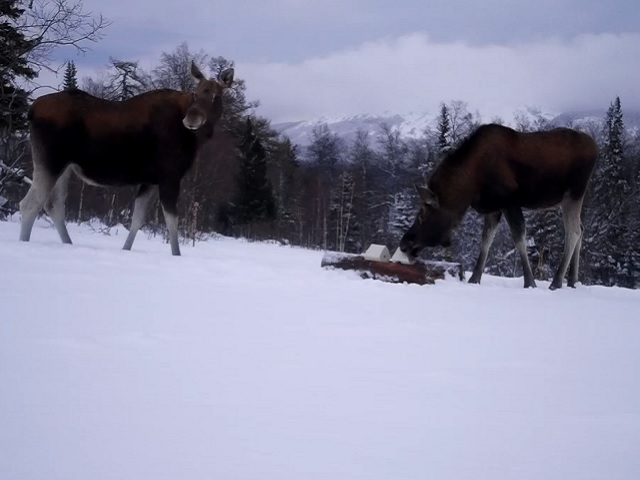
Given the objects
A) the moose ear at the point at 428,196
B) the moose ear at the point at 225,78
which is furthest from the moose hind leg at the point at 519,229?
the moose ear at the point at 225,78

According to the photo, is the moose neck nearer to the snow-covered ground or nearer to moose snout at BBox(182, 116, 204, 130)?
moose snout at BBox(182, 116, 204, 130)

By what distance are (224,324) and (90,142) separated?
4.53 meters

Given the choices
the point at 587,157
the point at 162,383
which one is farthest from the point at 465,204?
the point at 162,383

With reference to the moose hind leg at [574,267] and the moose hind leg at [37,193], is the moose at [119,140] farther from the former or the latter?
the moose hind leg at [574,267]

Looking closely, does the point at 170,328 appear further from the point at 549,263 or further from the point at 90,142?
the point at 549,263

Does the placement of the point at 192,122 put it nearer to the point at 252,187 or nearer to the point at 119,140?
the point at 119,140

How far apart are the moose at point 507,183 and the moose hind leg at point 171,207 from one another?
9.48 ft

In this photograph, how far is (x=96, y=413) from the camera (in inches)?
62.0

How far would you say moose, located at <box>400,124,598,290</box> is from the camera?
6.88m

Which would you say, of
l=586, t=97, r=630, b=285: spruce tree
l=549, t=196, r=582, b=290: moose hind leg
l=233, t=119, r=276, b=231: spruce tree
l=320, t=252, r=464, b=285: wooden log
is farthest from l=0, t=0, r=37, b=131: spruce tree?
Result: l=586, t=97, r=630, b=285: spruce tree

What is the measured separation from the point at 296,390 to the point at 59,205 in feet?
19.6

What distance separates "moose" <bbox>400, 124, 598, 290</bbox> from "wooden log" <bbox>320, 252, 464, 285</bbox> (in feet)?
2.50

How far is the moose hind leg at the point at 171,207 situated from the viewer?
263 inches

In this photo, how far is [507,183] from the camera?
6770 millimetres
